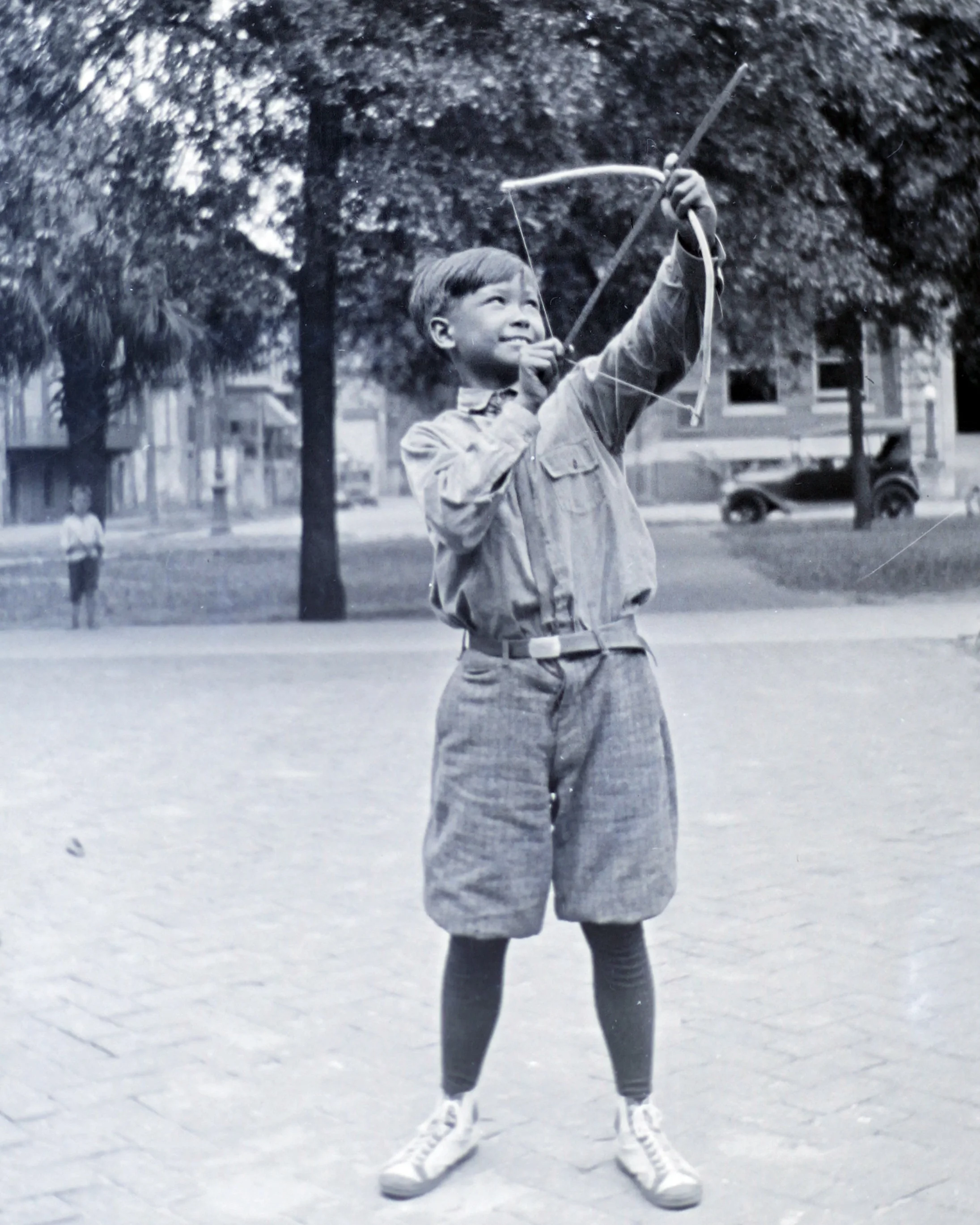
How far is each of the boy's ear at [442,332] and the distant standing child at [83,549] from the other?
38.9 feet

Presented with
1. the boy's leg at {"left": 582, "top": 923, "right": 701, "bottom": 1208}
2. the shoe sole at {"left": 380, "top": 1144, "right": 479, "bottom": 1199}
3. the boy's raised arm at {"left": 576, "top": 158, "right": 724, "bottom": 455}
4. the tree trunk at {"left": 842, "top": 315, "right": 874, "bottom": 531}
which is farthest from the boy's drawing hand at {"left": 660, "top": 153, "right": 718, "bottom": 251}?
the tree trunk at {"left": 842, "top": 315, "right": 874, "bottom": 531}

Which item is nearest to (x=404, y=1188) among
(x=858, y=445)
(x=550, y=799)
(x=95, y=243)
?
(x=550, y=799)

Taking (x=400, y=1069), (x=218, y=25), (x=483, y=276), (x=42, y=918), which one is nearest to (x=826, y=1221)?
(x=400, y=1069)

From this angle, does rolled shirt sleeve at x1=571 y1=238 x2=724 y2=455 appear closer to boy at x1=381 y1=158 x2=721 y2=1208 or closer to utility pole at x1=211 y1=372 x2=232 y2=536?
boy at x1=381 y1=158 x2=721 y2=1208

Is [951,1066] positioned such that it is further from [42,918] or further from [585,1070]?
[42,918]

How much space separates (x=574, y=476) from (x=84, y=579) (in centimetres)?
1227

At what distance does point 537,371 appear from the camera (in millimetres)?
2758

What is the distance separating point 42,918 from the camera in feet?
16.9

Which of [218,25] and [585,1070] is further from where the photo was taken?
[218,25]

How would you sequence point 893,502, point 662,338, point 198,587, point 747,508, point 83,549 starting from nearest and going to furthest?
point 662,338 → point 83,549 → point 198,587 → point 893,502 → point 747,508

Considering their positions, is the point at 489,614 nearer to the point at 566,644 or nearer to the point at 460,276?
the point at 566,644

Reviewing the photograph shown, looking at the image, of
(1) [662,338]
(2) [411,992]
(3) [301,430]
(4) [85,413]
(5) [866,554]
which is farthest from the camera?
(5) [866,554]

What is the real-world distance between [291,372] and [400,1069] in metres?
11.7

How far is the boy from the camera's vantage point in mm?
2971
